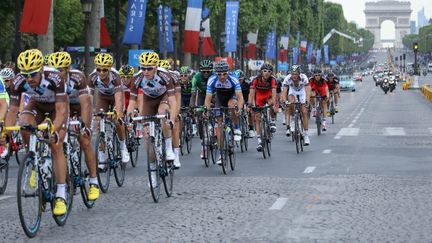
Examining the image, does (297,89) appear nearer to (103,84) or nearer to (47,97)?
(103,84)

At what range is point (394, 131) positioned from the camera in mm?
30109

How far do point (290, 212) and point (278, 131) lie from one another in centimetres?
1885

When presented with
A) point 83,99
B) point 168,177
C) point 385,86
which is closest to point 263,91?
point 168,177

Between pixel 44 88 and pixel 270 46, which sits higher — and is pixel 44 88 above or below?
below

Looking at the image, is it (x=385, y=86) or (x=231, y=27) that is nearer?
(x=231, y=27)

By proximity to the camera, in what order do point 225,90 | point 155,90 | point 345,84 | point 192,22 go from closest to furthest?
point 155,90
point 225,90
point 192,22
point 345,84

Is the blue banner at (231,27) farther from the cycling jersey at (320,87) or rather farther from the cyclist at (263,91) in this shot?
the cyclist at (263,91)

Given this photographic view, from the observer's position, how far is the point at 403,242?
378 inches

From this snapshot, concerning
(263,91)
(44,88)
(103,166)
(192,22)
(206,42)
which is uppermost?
(192,22)

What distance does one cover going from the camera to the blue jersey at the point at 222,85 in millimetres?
17922

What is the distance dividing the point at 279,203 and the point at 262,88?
361 inches

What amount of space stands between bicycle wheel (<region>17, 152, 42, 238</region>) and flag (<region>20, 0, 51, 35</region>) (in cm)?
2009

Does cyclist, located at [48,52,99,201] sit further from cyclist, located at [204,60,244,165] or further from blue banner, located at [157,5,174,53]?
blue banner, located at [157,5,174,53]

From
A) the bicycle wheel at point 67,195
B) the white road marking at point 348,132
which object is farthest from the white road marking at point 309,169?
the white road marking at point 348,132
